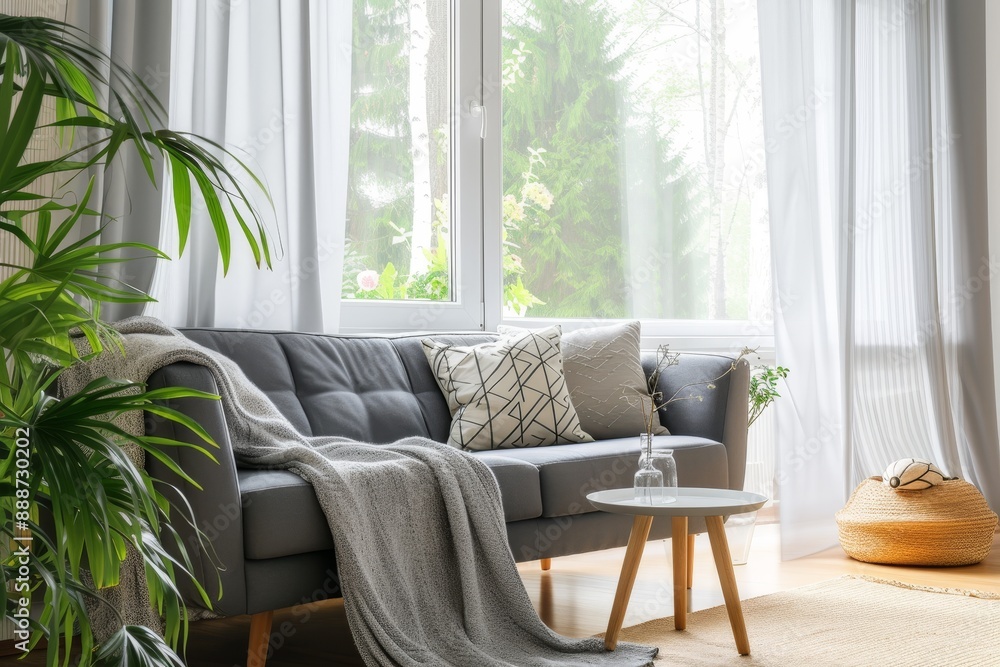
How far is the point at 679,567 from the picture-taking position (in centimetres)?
259

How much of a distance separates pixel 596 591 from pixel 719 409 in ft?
2.24

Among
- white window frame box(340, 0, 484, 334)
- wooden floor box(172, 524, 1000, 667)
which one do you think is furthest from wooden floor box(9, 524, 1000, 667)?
white window frame box(340, 0, 484, 334)

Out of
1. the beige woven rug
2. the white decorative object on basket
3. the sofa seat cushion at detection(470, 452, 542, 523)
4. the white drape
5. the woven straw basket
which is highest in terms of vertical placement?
the white drape

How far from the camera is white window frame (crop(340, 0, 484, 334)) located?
12.5 ft

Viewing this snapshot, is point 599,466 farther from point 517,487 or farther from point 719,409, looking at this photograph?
point 719,409

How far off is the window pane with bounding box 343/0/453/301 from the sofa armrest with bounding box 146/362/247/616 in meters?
1.48

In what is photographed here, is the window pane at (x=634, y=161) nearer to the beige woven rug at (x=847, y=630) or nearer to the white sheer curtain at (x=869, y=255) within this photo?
the white sheer curtain at (x=869, y=255)

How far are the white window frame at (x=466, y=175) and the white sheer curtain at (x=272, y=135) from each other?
0.65m

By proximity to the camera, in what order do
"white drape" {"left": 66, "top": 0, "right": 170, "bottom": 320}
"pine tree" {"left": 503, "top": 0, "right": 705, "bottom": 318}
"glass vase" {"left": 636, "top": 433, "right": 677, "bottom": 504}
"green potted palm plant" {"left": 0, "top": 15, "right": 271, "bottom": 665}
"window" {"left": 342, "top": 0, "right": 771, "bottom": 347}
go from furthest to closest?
"pine tree" {"left": 503, "top": 0, "right": 705, "bottom": 318} → "window" {"left": 342, "top": 0, "right": 771, "bottom": 347} → "white drape" {"left": 66, "top": 0, "right": 170, "bottom": 320} → "glass vase" {"left": 636, "top": 433, "right": 677, "bottom": 504} → "green potted palm plant" {"left": 0, "top": 15, "right": 271, "bottom": 665}

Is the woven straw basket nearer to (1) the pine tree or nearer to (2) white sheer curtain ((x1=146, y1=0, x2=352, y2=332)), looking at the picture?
(1) the pine tree

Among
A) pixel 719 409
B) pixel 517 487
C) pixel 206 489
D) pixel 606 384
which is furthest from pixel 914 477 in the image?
pixel 206 489

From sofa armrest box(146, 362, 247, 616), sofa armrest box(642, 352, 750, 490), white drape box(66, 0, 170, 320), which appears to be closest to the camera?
sofa armrest box(146, 362, 247, 616)

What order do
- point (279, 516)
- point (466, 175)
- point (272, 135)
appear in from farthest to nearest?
point (466, 175)
point (272, 135)
point (279, 516)

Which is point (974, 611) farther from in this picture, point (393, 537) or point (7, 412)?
point (7, 412)
